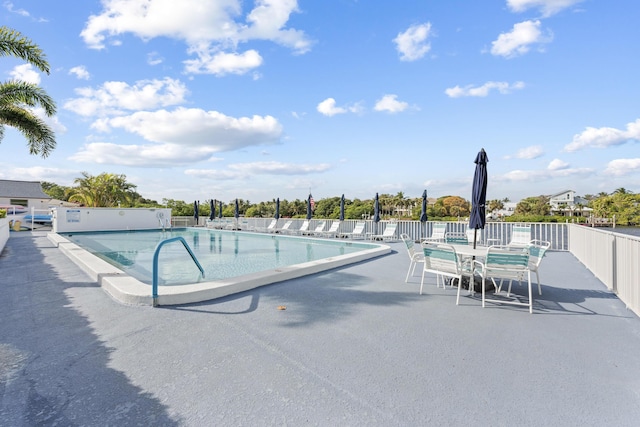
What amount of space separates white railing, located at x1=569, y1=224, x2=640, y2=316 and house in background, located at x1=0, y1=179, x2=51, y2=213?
138 ft

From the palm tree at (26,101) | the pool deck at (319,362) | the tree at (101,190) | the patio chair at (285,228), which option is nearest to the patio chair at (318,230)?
the patio chair at (285,228)

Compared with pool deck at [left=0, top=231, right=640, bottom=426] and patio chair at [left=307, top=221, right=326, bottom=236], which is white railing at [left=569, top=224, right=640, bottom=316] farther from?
patio chair at [left=307, top=221, right=326, bottom=236]

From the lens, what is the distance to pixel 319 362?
7.81ft

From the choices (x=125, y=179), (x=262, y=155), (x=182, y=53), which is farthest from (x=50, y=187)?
(x=182, y=53)

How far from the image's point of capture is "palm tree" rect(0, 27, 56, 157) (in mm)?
7031

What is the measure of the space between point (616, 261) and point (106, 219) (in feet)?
75.1

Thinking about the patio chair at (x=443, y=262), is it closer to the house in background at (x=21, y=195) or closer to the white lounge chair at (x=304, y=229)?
the white lounge chair at (x=304, y=229)

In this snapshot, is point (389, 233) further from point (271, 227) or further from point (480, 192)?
point (480, 192)

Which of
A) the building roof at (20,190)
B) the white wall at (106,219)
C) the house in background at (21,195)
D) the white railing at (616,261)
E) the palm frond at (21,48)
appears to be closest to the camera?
the white railing at (616,261)

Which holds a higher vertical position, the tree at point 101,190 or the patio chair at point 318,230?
the tree at point 101,190

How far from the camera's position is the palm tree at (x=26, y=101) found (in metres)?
7.03

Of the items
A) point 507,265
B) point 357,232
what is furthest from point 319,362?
point 357,232

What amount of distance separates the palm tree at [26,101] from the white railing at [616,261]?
38.1 ft

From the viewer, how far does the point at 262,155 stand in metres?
21.1
